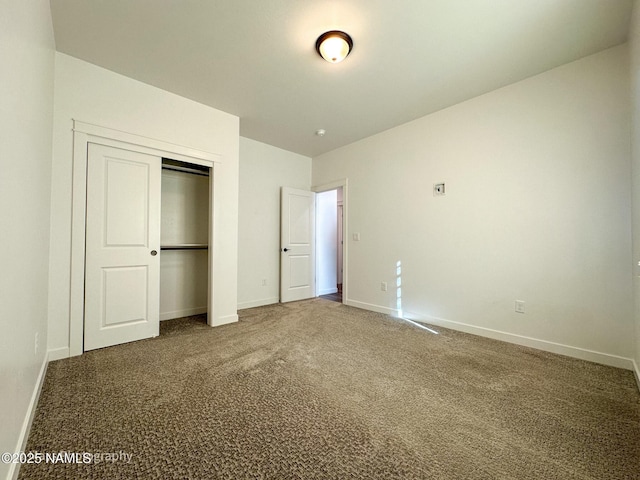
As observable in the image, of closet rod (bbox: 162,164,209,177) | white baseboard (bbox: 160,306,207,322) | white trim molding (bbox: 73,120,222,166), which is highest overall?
white trim molding (bbox: 73,120,222,166)

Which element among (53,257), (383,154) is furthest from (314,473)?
(383,154)

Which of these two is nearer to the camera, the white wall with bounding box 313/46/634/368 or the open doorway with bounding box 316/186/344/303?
the white wall with bounding box 313/46/634/368

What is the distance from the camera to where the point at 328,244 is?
5762mm

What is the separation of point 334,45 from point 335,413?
2.72 meters

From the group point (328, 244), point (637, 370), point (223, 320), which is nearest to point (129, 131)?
point (223, 320)

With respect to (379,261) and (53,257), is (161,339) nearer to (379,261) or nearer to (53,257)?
(53,257)

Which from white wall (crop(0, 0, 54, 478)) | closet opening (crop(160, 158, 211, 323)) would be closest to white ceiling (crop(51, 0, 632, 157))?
white wall (crop(0, 0, 54, 478))

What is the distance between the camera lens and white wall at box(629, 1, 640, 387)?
1.86 meters

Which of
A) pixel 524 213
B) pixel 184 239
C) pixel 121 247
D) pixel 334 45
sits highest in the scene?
pixel 334 45

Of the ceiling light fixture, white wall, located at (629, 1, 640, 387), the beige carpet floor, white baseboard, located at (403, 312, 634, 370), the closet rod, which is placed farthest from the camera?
the closet rod

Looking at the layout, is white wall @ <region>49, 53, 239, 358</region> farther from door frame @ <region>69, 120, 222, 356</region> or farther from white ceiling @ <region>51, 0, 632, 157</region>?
white ceiling @ <region>51, 0, 632, 157</region>

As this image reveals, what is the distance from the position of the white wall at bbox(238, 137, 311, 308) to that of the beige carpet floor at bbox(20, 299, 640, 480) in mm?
1710

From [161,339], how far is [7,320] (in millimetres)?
1892

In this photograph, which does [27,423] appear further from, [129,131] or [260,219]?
[260,219]
